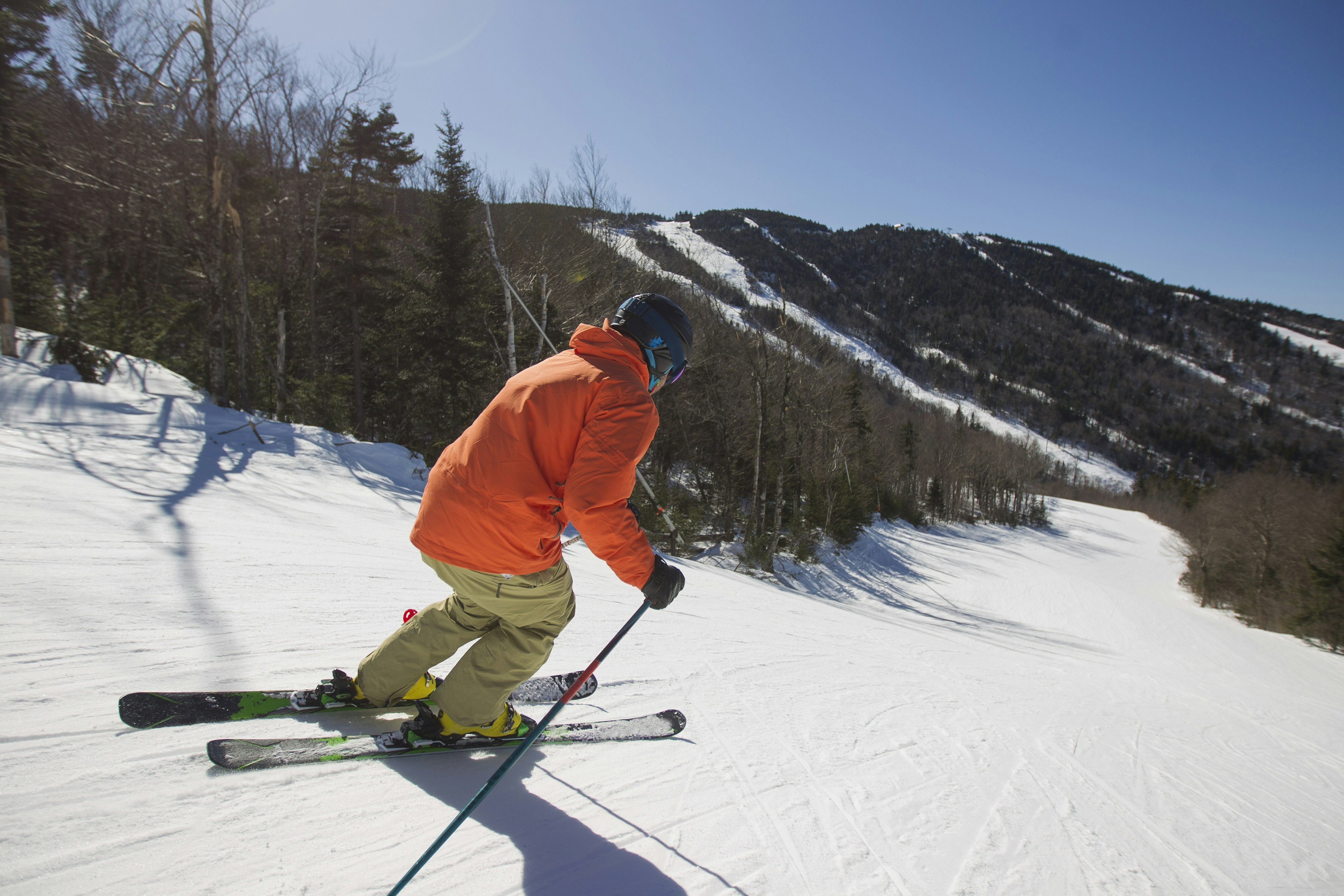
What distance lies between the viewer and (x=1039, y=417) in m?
149

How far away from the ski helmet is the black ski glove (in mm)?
718

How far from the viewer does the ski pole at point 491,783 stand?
1543mm

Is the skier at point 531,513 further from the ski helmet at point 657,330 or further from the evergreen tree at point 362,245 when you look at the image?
the evergreen tree at point 362,245

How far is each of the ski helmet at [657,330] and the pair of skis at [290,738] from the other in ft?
4.32

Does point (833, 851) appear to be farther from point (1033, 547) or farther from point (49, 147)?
point (1033, 547)

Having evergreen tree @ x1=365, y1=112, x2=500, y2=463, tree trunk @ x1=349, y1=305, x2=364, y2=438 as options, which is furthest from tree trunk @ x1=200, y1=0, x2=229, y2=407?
tree trunk @ x1=349, y1=305, x2=364, y2=438

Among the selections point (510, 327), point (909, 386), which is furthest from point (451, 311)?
point (909, 386)

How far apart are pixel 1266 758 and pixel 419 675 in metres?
6.65

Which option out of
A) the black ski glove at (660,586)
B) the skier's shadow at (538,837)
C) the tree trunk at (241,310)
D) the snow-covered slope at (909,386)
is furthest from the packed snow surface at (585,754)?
the snow-covered slope at (909,386)

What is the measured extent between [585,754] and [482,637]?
726 millimetres

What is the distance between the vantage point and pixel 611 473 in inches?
75.5

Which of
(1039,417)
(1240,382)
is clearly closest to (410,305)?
(1039,417)

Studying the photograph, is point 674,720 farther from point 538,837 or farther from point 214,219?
point 214,219

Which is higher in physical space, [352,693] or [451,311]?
[451,311]
